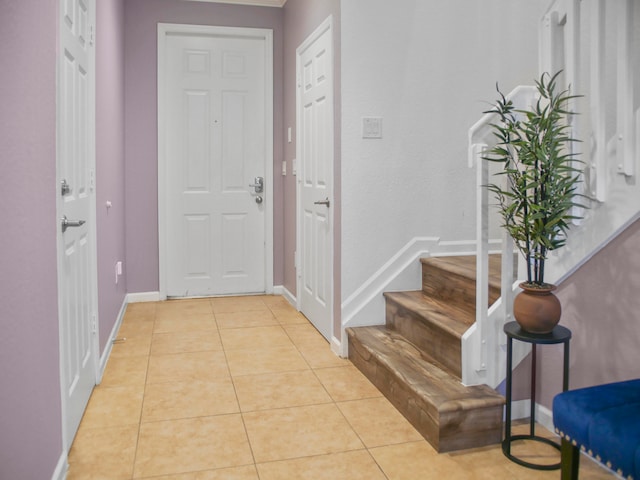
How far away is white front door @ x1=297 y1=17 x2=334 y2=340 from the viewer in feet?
12.0

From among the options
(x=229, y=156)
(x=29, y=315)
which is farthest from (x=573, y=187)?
(x=229, y=156)

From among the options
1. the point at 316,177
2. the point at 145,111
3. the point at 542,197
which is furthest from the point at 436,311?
the point at 145,111

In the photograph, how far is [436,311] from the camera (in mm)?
3033

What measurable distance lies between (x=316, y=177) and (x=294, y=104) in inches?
37.9

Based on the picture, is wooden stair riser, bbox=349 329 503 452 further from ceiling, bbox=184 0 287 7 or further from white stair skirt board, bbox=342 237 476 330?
ceiling, bbox=184 0 287 7

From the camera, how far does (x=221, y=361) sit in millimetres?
3451

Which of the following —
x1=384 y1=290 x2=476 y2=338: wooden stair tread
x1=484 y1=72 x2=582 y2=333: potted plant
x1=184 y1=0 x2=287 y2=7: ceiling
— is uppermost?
x1=184 y1=0 x2=287 y2=7: ceiling

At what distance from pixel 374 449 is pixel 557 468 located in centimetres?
68

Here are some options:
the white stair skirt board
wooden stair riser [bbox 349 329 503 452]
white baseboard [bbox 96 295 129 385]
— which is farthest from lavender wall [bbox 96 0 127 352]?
wooden stair riser [bbox 349 329 503 452]

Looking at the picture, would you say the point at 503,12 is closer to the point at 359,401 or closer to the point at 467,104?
the point at 467,104

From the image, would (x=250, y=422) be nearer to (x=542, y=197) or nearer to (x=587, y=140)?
(x=542, y=197)

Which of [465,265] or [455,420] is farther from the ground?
[465,265]

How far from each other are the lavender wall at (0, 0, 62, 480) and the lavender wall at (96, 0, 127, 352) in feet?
4.21

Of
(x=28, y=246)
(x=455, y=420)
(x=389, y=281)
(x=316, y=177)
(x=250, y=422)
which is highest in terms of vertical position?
(x=316, y=177)
